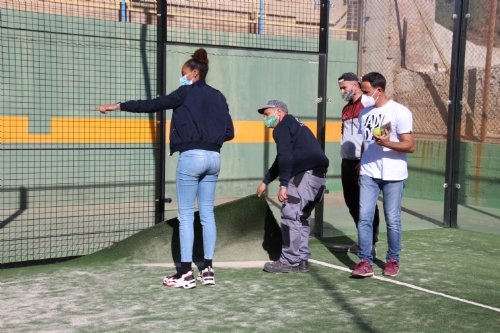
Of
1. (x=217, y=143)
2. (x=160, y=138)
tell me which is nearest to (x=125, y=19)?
(x=160, y=138)

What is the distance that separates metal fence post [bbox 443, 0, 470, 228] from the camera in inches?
338

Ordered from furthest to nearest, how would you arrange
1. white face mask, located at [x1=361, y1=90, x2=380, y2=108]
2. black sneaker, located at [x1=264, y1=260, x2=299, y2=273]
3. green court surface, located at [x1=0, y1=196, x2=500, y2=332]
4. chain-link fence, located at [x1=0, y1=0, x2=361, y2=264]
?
1. chain-link fence, located at [x1=0, y1=0, x2=361, y2=264]
2. white face mask, located at [x1=361, y1=90, x2=380, y2=108]
3. black sneaker, located at [x1=264, y1=260, x2=299, y2=273]
4. green court surface, located at [x1=0, y1=196, x2=500, y2=332]

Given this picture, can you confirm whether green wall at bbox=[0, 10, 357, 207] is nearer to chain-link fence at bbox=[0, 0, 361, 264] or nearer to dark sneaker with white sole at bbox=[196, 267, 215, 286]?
chain-link fence at bbox=[0, 0, 361, 264]

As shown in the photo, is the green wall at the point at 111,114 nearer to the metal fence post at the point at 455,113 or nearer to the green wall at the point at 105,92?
the green wall at the point at 105,92

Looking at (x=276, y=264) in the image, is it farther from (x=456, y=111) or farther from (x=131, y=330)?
(x=456, y=111)

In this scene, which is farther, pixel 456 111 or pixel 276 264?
pixel 456 111

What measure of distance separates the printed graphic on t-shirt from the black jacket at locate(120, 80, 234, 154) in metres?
1.25

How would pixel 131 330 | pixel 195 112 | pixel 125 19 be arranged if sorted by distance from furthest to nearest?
pixel 125 19, pixel 195 112, pixel 131 330

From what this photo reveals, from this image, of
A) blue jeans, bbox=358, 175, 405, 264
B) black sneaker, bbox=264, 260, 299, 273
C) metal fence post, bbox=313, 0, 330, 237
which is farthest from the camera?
metal fence post, bbox=313, 0, 330, 237

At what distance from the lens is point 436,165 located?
31.1 feet

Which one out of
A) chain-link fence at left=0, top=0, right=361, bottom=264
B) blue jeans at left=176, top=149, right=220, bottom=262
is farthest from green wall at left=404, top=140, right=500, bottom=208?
blue jeans at left=176, top=149, right=220, bottom=262

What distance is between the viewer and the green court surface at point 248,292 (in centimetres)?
442

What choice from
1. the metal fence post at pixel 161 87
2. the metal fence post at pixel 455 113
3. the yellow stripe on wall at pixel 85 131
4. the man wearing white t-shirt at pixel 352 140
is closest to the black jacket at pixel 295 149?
the man wearing white t-shirt at pixel 352 140

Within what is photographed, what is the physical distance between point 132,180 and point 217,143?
184 inches
